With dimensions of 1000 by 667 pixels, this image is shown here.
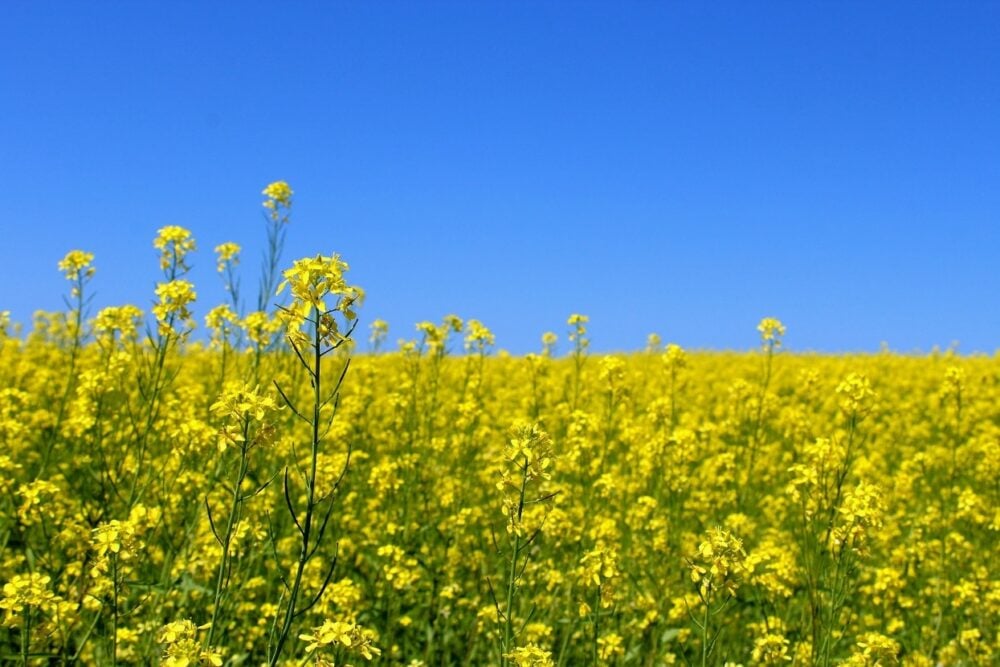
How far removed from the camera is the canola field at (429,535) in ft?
8.80

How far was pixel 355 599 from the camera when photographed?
3768 mm

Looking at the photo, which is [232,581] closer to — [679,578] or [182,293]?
[182,293]

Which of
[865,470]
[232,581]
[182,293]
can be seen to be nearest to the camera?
[232,581]

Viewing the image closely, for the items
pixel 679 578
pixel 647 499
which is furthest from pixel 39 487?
pixel 679 578

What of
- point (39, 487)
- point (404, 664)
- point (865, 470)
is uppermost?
point (865, 470)

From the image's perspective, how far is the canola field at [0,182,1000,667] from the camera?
8.80ft

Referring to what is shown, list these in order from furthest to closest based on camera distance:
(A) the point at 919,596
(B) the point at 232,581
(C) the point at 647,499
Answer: (A) the point at 919,596 < (C) the point at 647,499 < (B) the point at 232,581

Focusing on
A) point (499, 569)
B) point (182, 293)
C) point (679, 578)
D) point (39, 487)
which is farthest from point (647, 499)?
point (39, 487)

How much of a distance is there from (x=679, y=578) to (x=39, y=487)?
11.8ft

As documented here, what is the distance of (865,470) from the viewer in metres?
6.30

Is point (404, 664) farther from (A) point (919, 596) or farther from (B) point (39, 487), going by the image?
(A) point (919, 596)

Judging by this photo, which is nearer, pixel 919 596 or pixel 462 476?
pixel 919 596

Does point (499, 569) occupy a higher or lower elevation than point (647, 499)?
lower

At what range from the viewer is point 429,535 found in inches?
225
